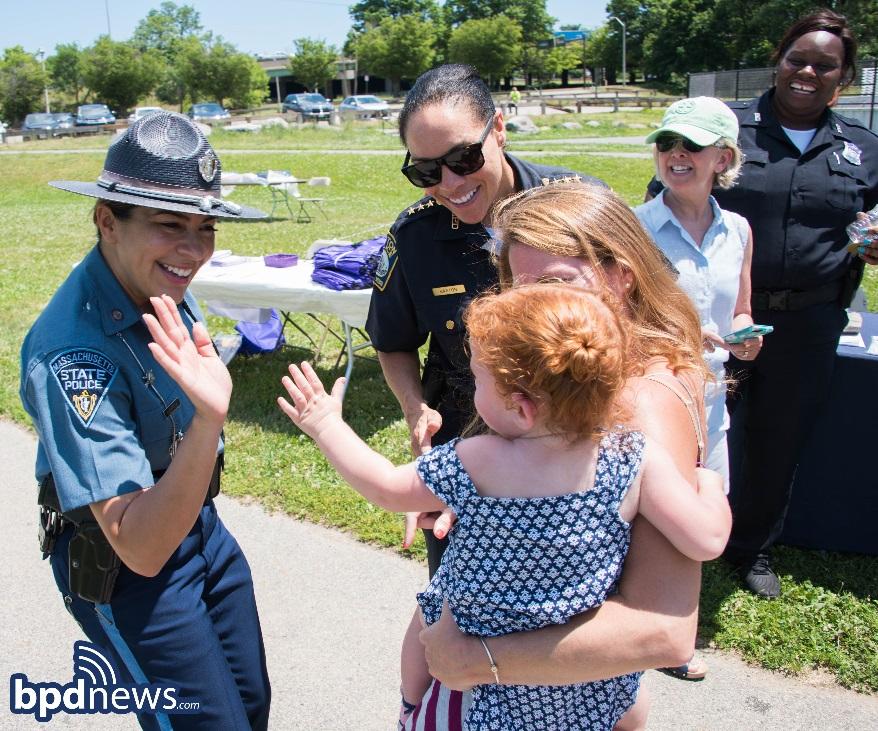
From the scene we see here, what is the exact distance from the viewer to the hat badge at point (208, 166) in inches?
81.5

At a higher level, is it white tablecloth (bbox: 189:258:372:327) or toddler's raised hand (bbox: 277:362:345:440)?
toddler's raised hand (bbox: 277:362:345:440)

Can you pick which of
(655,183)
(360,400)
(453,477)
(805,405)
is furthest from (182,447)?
(360,400)

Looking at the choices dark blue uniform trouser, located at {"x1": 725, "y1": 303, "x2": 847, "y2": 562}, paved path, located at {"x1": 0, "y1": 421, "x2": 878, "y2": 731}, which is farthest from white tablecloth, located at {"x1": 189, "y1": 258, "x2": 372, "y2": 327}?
dark blue uniform trouser, located at {"x1": 725, "y1": 303, "x2": 847, "y2": 562}

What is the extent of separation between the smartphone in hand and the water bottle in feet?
2.44

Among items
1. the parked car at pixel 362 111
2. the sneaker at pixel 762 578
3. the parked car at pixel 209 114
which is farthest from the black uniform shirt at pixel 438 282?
the parked car at pixel 209 114

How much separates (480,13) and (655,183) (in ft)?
323

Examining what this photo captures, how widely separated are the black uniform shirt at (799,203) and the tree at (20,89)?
66.4 m

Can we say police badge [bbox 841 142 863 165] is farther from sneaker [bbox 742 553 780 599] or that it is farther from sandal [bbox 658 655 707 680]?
sandal [bbox 658 655 707 680]

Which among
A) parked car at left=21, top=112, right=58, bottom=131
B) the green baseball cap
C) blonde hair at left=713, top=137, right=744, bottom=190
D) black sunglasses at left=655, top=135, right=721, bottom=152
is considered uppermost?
parked car at left=21, top=112, right=58, bottom=131

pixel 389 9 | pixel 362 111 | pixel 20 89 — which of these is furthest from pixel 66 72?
pixel 389 9

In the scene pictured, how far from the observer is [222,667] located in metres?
2.07

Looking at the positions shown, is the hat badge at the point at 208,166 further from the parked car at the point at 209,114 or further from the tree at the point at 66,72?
the tree at the point at 66,72

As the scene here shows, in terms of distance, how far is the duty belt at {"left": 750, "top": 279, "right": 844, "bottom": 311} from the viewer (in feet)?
11.6

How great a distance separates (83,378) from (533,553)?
1044mm
